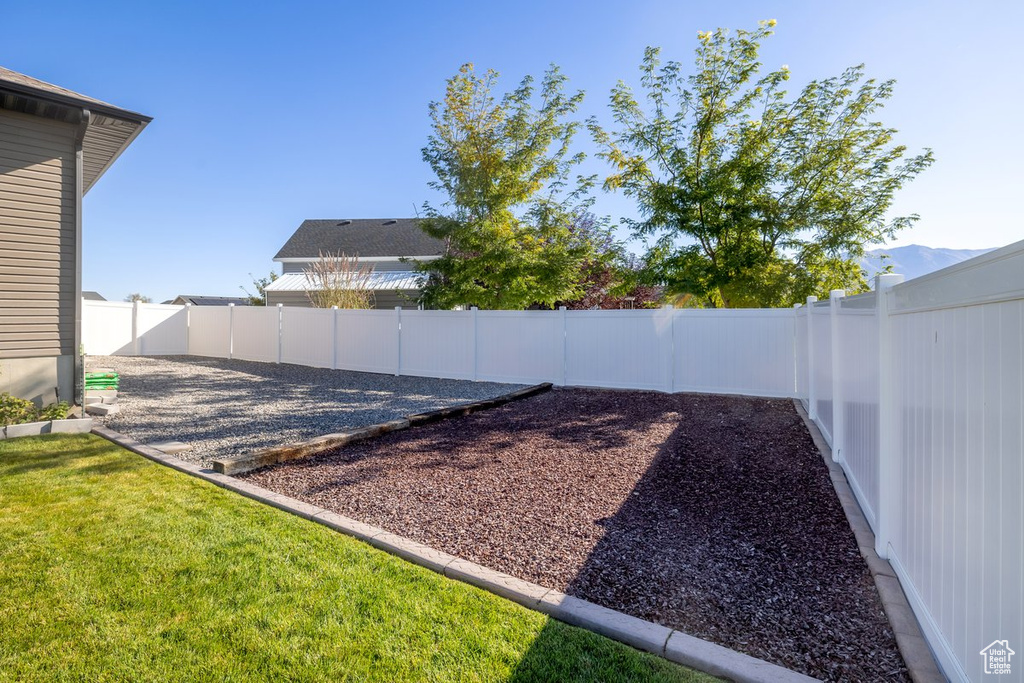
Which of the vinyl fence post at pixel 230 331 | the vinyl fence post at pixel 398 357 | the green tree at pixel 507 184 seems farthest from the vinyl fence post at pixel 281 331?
the green tree at pixel 507 184

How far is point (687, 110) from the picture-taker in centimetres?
1101

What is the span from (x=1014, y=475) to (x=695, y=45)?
39.8ft

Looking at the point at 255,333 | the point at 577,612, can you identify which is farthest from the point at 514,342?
the point at 255,333

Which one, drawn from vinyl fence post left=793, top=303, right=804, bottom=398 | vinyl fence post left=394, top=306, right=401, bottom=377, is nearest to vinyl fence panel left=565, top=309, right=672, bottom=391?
vinyl fence post left=793, top=303, right=804, bottom=398

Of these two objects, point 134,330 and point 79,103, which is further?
point 134,330

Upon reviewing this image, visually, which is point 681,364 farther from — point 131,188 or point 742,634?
point 131,188

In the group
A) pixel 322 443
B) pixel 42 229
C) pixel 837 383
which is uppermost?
Answer: pixel 42 229

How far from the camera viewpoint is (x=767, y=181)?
1023 centimetres

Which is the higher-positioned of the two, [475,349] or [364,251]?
[364,251]

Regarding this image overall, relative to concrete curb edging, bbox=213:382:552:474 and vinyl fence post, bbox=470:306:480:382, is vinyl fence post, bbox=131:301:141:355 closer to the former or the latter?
vinyl fence post, bbox=470:306:480:382

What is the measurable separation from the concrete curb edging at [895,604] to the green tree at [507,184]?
8404 millimetres

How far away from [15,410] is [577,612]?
24.4 ft

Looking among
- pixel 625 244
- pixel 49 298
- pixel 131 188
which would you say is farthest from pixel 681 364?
pixel 131 188

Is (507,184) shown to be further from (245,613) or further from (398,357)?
(245,613)
